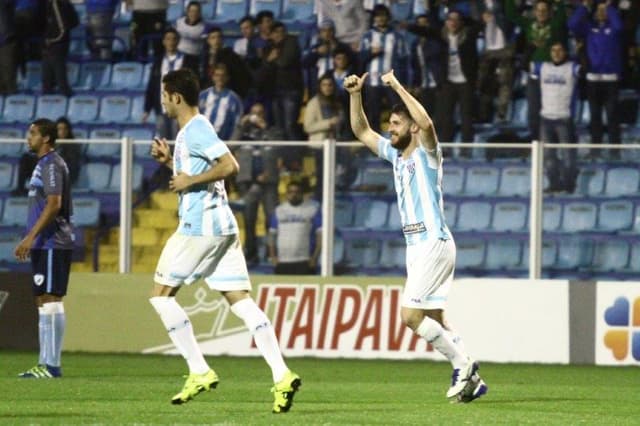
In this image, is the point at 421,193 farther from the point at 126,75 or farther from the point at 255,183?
the point at 126,75

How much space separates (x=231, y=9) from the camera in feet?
83.3

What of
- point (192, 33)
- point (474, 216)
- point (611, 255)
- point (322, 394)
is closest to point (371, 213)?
point (474, 216)

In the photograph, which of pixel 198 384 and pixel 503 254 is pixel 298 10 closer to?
pixel 503 254

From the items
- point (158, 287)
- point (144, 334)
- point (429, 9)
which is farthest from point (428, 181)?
point (429, 9)

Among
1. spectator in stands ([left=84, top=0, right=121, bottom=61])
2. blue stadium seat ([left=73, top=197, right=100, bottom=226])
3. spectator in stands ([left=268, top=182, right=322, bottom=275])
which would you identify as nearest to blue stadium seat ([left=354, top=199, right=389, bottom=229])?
spectator in stands ([left=268, top=182, right=322, bottom=275])

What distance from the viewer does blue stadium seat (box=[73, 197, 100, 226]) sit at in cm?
1852

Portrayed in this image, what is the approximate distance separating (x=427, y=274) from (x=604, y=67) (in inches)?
389

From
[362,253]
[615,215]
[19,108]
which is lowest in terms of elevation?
[362,253]

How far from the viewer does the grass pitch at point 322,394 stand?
1077 cm

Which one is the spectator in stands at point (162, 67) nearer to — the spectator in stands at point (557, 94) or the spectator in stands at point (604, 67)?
the spectator in stands at point (557, 94)

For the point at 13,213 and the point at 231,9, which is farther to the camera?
the point at 231,9

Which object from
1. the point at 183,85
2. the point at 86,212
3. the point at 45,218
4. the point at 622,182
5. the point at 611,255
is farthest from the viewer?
the point at 86,212

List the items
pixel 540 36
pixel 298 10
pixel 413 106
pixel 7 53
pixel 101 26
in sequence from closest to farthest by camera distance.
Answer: pixel 413 106 → pixel 540 36 → pixel 7 53 → pixel 298 10 → pixel 101 26

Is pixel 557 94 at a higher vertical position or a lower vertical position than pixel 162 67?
lower
